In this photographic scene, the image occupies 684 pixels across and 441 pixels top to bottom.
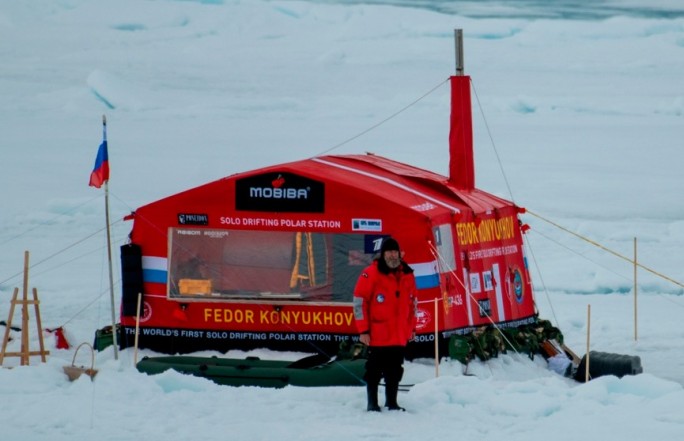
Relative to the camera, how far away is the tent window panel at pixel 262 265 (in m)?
14.0

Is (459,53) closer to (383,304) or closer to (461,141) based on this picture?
(461,141)

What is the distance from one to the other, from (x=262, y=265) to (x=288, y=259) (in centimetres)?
25

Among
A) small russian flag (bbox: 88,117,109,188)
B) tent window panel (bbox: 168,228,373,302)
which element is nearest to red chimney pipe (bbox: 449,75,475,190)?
tent window panel (bbox: 168,228,373,302)

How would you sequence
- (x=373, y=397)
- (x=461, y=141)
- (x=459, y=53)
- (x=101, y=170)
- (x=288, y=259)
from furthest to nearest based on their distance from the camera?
(x=461, y=141), (x=459, y=53), (x=288, y=259), (x=101, y=170), (x=373, y=397)

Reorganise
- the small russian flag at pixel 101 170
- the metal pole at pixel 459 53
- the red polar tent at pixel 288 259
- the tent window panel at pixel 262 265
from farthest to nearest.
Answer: the metal pole at pixel 459 53
the tent window panel at pixel 262 265
the red polar tent at pixel 288 259
the small russian flag at pixel 101 170

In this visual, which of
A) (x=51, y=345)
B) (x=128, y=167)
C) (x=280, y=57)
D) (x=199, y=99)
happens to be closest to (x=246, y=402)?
(x=51, y=345)

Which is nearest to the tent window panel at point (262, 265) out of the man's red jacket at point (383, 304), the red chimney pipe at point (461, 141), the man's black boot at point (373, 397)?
the red chimney pipe at point (461, 141)

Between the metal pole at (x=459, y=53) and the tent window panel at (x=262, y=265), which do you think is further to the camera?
the metal pole at (x=459, y=53)

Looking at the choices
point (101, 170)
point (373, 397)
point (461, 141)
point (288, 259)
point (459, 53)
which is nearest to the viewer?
point (373, 397)

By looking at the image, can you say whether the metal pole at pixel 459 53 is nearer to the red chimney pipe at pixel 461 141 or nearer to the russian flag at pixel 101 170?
the red chimney pipe at pixel 461 141

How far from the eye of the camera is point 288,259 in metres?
14.2

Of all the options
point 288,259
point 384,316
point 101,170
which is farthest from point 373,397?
point 101,170

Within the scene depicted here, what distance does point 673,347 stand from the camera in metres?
16.5

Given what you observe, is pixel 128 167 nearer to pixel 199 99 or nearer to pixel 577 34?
pixel 199 99
